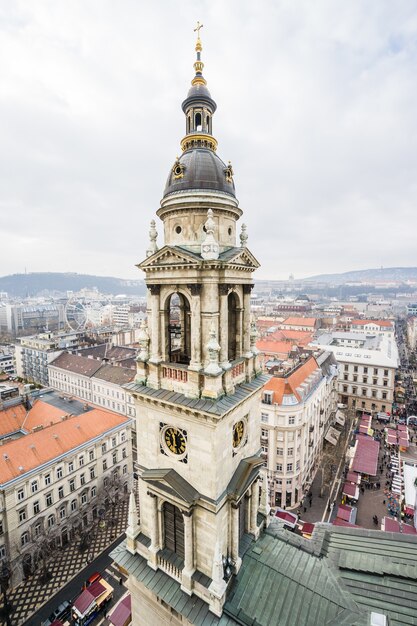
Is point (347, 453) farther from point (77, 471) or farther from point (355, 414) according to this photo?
point (77, 471)

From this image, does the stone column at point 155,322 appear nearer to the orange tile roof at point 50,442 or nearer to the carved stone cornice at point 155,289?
the carved stone cornice at point 155,289

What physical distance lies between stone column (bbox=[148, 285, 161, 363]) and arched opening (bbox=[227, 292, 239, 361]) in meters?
4.62

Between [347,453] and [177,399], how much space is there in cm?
6456

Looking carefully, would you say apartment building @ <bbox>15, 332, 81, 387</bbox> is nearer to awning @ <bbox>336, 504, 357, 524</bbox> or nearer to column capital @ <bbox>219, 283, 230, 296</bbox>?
awning @ <bbox>336, 504, 357, 524</bbox>

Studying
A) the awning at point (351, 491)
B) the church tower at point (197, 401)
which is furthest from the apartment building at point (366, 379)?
the church tower at point (197, 401)

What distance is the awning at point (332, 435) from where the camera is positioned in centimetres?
6694

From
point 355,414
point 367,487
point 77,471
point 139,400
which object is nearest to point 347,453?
point 367,487

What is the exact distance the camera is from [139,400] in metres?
18.5

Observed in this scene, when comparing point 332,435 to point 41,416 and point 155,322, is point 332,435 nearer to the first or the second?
point 41,416

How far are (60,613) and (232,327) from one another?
38293 mm

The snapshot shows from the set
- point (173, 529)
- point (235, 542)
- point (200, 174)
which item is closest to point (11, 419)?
point (173, 529)

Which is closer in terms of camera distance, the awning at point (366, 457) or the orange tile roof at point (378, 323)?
the awning at point (366, 457)

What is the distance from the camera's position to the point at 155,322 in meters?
18.2

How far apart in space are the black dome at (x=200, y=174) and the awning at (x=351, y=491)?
2123 inches
